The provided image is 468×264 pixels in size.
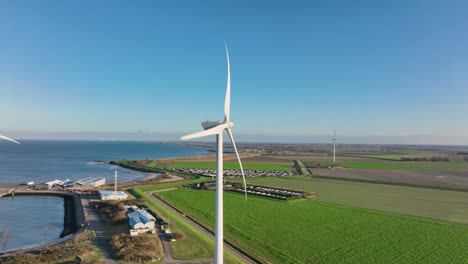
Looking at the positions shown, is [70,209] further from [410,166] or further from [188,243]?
[410,166]

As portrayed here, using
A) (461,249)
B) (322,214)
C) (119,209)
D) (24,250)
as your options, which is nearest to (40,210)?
(119,209)

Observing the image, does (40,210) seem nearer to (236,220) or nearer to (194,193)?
(194,193)

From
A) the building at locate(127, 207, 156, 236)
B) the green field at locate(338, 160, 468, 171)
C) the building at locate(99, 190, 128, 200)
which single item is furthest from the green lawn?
the green field at locate(338, 160, 468, 171)

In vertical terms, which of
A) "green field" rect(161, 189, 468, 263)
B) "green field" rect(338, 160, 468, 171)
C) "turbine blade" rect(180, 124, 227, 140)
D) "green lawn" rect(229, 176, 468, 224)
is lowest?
"green field" rect(161, 189, 468, 263)

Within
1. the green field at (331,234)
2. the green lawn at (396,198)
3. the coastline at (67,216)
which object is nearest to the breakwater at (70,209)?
the coastline at (67,216)

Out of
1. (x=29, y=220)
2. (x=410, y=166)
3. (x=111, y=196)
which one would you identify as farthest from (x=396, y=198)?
(x=410, y=166)

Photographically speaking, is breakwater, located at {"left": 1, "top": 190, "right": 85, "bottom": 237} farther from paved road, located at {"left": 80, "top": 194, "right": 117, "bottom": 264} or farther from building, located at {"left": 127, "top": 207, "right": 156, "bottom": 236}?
building, located at {"left": 127, "top": 207, "right": 156, "bottom": 236}
